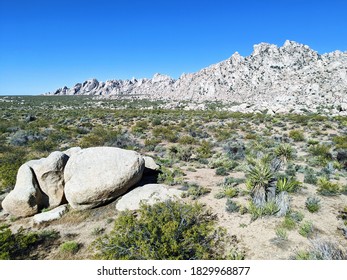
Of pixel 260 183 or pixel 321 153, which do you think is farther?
pixel 321 153

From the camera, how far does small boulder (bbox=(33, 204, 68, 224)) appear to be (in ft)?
26.8

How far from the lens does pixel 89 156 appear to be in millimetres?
9352

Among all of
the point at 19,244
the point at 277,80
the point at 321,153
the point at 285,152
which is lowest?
the point at 19,244

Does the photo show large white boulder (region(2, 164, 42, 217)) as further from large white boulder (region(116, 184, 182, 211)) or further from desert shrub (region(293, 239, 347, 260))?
desert shrub (region(293, 239, 347, 260))

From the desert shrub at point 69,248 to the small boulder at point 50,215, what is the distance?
1.93m

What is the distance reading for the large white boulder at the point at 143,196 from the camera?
838cm

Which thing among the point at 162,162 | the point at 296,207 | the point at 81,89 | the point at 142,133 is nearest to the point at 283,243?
the point at 296,207

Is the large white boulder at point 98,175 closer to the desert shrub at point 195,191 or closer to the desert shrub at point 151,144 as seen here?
the desert shrub at point 195,191

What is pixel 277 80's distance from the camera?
8162 centimetres

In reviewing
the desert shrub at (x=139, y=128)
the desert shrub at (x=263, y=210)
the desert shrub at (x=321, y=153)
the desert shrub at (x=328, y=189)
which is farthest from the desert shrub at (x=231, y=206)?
the desert shrub at (x=139, y=128)

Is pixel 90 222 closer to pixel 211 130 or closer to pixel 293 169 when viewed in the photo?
pixel 293 169

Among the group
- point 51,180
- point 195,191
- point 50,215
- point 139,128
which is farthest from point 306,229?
point 139,128

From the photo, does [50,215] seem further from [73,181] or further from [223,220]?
[223,220]

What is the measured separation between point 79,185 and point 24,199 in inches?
86.2
